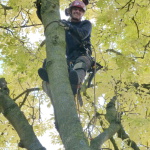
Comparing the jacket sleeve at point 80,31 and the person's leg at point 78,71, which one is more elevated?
the jacket sleeve at point 80,31

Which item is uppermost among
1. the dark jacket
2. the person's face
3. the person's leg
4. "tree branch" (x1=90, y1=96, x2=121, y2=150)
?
the person's face

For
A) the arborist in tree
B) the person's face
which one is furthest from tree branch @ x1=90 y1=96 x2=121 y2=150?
the person's face

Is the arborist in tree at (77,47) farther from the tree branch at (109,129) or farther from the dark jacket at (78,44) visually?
the tree branch at (109,129)

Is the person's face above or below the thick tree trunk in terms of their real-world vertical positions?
above

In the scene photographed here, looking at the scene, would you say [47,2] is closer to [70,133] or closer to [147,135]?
[70,133]

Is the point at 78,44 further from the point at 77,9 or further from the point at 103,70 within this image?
the point at 103,70

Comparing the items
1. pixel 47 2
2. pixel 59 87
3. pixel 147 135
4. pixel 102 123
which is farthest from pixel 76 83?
pixel 102 123

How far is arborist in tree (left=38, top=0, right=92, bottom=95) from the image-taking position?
11.5 ft

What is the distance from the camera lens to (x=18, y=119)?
329 cm

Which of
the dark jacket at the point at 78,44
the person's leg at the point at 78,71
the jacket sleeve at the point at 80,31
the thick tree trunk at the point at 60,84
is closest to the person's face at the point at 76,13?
the dark jacket at the point at 78,44

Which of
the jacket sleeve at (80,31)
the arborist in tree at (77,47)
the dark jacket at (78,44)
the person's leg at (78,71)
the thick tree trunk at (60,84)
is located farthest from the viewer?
the dark jacket at (78,44)

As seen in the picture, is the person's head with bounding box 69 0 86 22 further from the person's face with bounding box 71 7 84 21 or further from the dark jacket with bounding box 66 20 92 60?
the dark jacket with bounding box 66 20 92 60

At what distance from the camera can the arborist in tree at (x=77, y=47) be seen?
3.50 metres

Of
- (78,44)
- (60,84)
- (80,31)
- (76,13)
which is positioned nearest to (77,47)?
(78,44)
